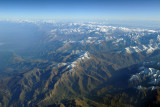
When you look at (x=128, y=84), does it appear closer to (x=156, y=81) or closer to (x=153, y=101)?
(x=156, y=81)

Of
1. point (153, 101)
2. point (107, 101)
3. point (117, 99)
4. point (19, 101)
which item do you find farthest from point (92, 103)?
point (19, 101)

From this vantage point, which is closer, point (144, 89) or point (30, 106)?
point (144, 89)

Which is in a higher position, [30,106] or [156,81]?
[156,81]

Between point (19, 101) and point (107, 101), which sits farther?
point (19, 101)

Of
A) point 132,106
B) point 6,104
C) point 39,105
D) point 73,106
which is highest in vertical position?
point 73,106

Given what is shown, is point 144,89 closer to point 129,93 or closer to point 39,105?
point 129,93

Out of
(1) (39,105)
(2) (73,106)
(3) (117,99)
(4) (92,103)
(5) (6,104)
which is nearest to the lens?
(2) (73,106)

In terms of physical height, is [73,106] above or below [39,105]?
above

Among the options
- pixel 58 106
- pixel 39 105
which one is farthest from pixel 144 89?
pixel 39 105

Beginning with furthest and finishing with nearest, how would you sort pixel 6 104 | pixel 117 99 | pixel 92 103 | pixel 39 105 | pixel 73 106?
pixel 6 104, pixel 39 105, pixel 117 99, pixel 92 103, pixel 73 106

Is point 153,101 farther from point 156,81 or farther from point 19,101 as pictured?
point 19,101
